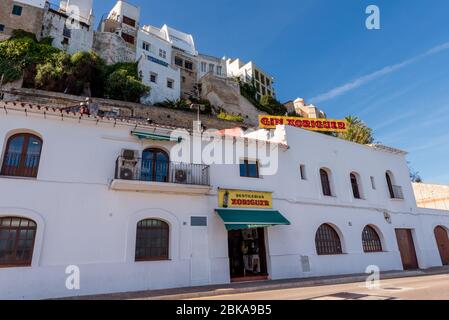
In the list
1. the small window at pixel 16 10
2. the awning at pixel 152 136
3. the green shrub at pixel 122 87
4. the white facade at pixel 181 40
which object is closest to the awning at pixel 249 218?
the awning at pixel 152 136

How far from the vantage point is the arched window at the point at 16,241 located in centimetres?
980

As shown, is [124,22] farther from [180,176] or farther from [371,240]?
[371,240]

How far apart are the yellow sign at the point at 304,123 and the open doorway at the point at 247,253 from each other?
733 cm

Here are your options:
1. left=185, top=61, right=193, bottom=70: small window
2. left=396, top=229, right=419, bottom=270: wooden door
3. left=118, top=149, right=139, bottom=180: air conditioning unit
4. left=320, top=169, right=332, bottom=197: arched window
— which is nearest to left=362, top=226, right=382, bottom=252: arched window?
left=396, top=229, right=419, bottom=270: wooden door

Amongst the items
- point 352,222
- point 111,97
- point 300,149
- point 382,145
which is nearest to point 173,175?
point 300,149

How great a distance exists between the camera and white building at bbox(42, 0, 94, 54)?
36.6 metres

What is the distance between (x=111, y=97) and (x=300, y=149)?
24.8 m

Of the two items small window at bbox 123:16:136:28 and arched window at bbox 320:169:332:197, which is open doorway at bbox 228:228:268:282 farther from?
small window at bbox 123:16:136:28

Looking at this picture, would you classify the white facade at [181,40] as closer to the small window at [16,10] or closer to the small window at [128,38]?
the small window at [128,38]

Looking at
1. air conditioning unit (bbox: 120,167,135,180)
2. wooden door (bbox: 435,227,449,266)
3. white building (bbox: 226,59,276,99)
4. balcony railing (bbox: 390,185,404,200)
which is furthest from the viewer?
white building (bbox: 226,59,276,99)

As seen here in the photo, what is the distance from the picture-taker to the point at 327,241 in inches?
639

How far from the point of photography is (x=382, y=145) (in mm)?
21031

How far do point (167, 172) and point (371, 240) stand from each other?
13488mm

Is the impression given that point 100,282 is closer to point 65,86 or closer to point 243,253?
point 243,253
